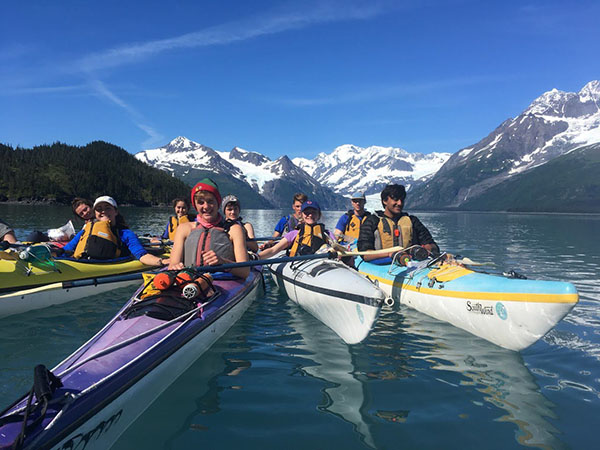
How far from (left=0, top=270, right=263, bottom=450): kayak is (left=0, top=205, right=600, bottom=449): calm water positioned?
534 millimetres

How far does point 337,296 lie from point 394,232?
3.43 meters

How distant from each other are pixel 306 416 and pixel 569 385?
12.8 feet

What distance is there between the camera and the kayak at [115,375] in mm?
2742

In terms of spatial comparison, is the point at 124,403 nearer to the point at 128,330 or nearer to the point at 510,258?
the point at 128,330

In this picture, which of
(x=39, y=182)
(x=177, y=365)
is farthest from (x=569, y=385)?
(x=39, y=182)

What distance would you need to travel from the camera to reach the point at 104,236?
32.7 ft

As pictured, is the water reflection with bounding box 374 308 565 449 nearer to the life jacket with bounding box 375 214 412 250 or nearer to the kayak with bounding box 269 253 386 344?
the kayak with bounding box 269 253 386 344

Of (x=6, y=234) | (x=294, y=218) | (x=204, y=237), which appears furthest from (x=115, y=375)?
(x=6, y=234)

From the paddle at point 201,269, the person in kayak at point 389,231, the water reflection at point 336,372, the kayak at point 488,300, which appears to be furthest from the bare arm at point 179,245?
the kayak at point 488,300

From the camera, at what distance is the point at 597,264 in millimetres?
18297

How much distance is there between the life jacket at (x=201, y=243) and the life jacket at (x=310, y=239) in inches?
147

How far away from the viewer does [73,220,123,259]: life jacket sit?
32.3ft

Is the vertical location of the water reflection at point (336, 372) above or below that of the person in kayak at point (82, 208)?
below

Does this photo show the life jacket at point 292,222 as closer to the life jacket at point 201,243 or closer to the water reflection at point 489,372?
the water reflection at point 489,372
